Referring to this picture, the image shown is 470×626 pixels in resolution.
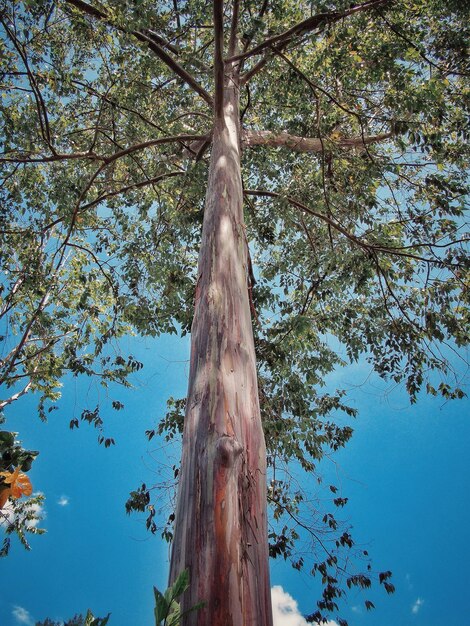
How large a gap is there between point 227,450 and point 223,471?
0.25 feet

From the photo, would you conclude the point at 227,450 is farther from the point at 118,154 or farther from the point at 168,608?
the point at 118,154

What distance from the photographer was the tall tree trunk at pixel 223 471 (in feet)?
4.13

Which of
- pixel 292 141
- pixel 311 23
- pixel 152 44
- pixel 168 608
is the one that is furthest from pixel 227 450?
pixel 292 141

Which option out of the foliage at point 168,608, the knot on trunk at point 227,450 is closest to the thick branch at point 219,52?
the knot on trunk at point 227,450

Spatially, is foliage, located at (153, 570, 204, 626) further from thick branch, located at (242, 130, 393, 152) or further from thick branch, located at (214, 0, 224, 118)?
thick branch, located at (242, 130, 393, 152)

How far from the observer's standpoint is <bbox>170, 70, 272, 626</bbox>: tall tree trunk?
126 cm

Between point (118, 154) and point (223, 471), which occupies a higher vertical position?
point (118, 154)

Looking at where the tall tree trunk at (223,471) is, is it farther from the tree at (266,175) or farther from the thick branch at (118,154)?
the thick branch at (118,154)

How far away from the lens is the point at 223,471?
1.52 meters

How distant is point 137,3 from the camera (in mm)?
3201

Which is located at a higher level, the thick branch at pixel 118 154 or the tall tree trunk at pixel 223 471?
the thick branch at pixel 118 154

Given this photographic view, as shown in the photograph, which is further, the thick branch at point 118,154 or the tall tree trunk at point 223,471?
the thick branch at point 118,154

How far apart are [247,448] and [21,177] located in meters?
6.77

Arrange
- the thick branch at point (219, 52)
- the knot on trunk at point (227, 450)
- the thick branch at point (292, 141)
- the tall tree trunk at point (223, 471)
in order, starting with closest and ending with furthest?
the tall tree trunk at point (223, 471) < the knot on trunk at point (227, 450) < the thick branch at point (219, 52) < the thick branch at point (292, 141)
